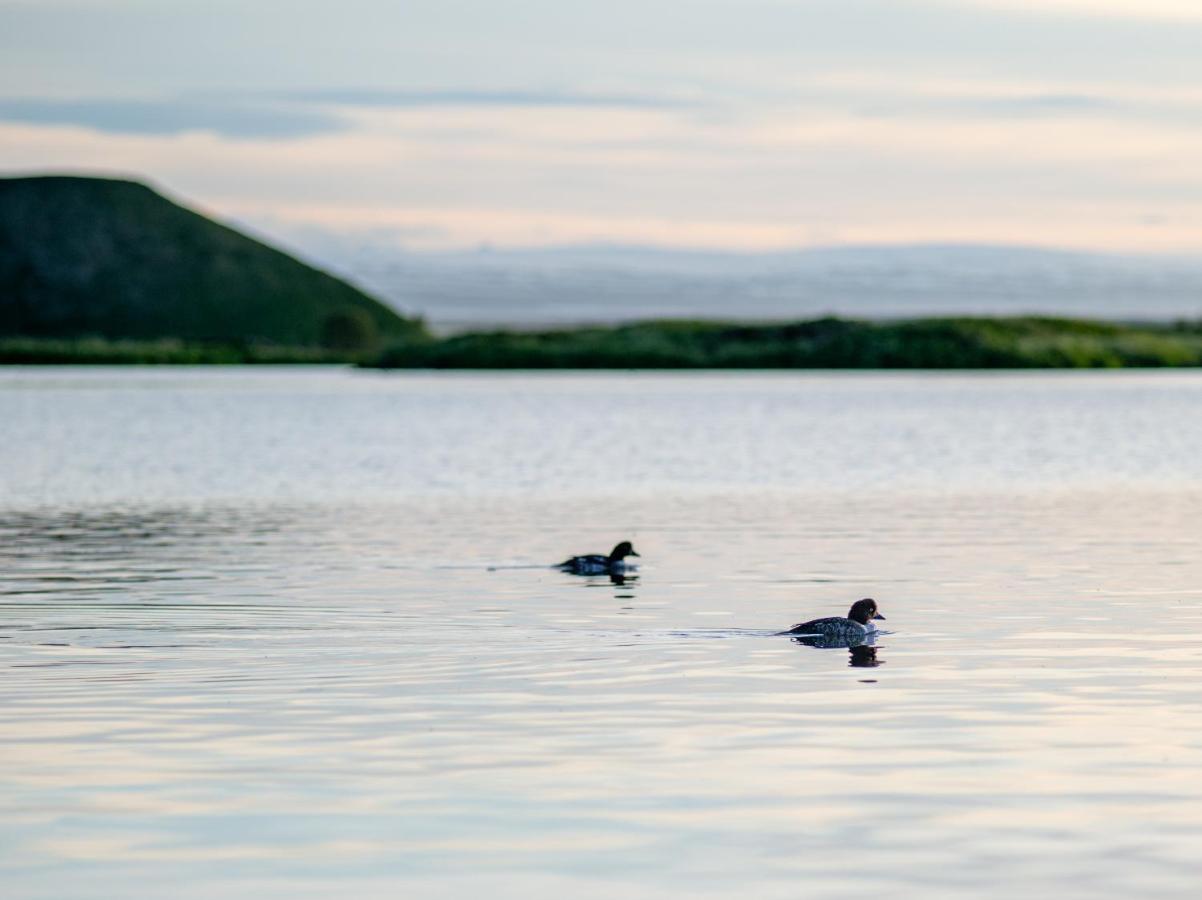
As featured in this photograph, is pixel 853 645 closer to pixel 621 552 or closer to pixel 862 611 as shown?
pixel 862 611

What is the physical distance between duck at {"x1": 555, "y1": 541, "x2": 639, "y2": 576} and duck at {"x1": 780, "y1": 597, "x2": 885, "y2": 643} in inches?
293

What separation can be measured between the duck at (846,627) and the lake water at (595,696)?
333 mm

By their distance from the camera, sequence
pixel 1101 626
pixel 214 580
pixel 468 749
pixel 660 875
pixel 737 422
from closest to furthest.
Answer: pixel 660 875 < pixel 468 749 < pixel 1101 626 < pixel 214 580 < pixel 737 422

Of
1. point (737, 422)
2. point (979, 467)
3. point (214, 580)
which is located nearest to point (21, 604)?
point (214, 580)

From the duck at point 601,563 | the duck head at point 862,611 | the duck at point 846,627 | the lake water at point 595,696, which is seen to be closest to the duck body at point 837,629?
the duck at point 846,627

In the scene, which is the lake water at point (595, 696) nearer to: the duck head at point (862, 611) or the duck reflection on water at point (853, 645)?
the duck reflection on water at point (853, 645)

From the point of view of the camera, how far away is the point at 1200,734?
58.4 ft

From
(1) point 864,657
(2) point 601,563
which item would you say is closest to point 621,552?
(2) point 601,563

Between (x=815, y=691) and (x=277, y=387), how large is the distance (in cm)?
15033

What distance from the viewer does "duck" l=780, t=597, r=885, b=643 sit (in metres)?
23.3

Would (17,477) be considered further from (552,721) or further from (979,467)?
(552,721)

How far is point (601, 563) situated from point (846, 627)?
8600mm

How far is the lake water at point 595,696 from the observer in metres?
13.8

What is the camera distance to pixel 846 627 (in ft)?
76.5
